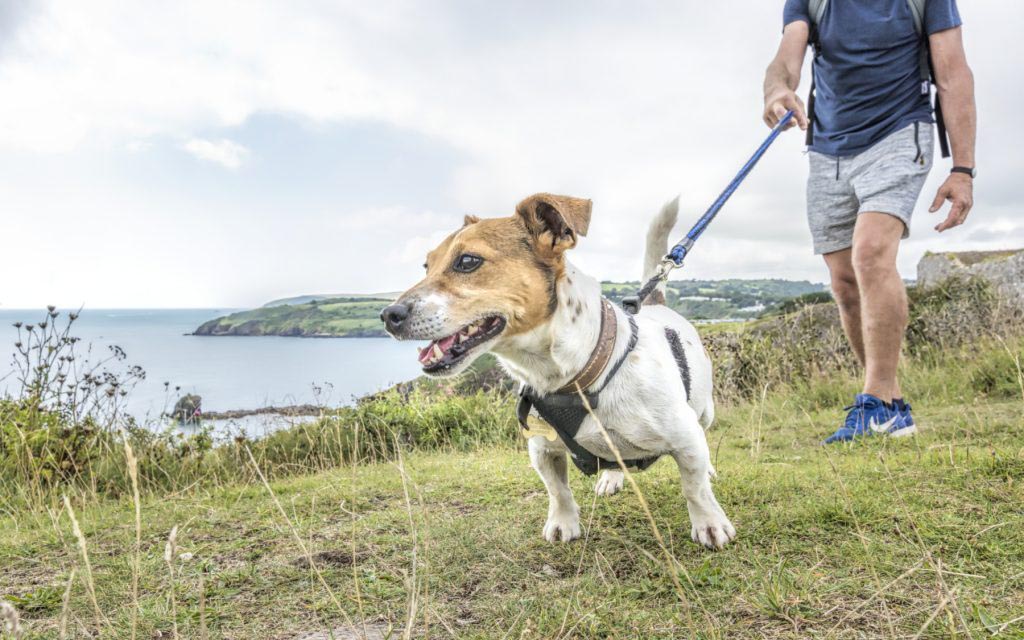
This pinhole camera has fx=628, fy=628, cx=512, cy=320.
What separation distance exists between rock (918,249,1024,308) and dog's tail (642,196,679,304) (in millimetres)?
7742

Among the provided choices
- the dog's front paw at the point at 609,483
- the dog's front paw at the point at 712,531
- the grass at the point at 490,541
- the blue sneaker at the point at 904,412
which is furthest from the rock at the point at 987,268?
the dog's front paw at the point at 712,531

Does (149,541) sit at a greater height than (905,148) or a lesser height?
lesser

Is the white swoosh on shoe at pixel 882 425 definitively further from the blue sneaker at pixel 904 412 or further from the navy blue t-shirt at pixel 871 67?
the navy blue t-shirt at pixel 871 67

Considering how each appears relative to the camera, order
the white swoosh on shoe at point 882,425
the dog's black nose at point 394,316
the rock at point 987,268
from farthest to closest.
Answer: the rock at point 987,268
the white swoosh on shoe at point 882,425
the dog's black nose at point 394,316

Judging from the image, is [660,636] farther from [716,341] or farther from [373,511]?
[716,341]

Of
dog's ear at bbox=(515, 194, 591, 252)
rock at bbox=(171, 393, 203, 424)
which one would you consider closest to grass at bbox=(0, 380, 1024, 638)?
dog's ear at bbox=(515, 194, 591, 252)

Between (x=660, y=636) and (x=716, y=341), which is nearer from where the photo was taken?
(x=660, y=636)

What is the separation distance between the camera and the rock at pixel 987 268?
1011cm

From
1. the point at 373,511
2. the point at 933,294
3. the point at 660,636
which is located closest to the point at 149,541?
the point at 373,511

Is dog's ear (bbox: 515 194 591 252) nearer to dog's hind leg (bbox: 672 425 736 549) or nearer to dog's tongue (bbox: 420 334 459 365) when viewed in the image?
dog's tongue (bbox: 420 334 459 365)

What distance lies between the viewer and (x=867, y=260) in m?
4.01

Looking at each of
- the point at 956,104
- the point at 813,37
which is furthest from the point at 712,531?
the point at 813,37

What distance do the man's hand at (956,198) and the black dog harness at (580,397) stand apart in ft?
7.88

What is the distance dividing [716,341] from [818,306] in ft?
9.31
